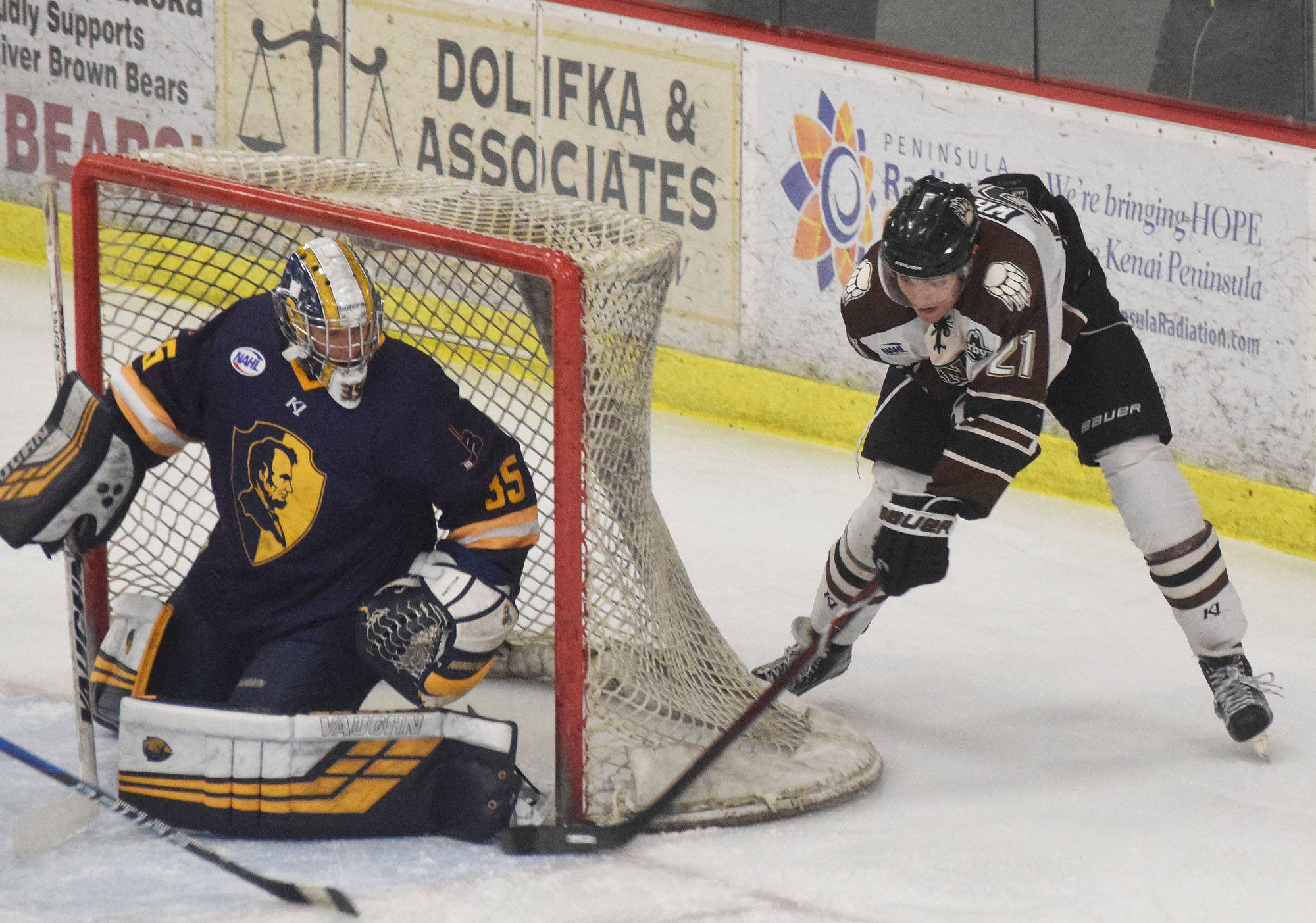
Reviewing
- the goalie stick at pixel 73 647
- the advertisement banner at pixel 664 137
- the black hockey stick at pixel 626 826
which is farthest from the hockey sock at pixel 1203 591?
the advertisement banner at pixel 664 137

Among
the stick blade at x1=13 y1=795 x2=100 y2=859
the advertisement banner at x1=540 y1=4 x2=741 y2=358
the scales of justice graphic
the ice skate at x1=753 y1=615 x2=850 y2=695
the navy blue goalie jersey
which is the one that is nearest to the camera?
the stick blade at x1=13 y1=795 x2=100 y2=859

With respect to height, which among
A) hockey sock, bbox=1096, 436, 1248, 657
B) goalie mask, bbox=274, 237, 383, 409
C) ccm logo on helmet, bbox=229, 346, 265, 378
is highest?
goalie mask, bbox=274, 237, 383, 409

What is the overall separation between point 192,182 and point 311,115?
9.43 feet

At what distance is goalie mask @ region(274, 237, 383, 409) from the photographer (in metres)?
2.85

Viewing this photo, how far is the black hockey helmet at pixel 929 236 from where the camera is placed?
2.87 metres

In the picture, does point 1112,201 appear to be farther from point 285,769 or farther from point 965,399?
point 285,769

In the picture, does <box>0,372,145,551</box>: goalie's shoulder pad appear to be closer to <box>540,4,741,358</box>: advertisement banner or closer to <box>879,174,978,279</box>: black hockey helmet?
<box>879,174,978,279</box>: black hockey helmet

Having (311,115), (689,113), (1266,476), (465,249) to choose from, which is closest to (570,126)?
(689,113)

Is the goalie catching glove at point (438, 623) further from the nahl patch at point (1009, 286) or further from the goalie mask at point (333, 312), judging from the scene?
the nahl patch at point (1009, 286)

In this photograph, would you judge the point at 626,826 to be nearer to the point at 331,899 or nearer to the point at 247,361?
the point at 331,899

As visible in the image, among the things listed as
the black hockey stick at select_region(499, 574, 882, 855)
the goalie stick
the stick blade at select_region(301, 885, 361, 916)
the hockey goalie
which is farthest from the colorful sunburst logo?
the stick blade at select_region(301, 885, 361, 916)

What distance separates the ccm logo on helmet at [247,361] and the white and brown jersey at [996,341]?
95 cm

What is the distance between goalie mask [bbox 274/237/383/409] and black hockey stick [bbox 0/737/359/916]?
0.67 metres

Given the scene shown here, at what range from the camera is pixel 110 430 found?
299 cm
